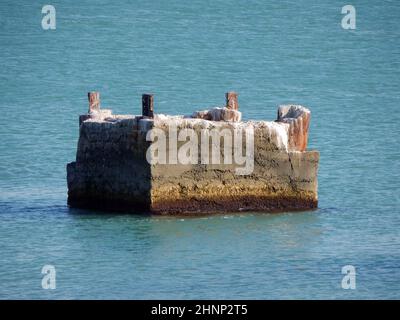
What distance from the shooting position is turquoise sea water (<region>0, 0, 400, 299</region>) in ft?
105

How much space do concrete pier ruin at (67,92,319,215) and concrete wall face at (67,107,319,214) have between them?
0.05 feet

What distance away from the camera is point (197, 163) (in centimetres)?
3469

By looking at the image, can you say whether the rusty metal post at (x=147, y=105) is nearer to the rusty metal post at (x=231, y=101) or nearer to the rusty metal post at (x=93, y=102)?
the rusty metal post at (x=231, y=101)

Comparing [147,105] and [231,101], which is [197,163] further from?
[231,101]

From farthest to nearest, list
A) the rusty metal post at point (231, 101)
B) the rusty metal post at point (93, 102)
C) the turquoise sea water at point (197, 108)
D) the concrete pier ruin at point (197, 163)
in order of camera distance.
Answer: the rusty metal post at point (93, 102) < the rusty metal post at point (231, 101) < the concrete pier ruin at point (197, 163) < the turquoise sea water at point (197, 108)

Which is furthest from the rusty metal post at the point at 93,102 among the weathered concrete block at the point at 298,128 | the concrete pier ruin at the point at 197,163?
the weathered concrete block at the point at 298,128

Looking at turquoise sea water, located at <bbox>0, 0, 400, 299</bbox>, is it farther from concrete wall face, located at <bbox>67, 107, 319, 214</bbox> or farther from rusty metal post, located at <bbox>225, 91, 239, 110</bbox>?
rusty metal post, located at <bbox>225, 91, 239, 110</bbox>

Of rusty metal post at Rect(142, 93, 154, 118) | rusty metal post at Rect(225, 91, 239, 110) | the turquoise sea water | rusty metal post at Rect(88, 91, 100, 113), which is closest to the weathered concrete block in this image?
rusty metal post at Rect(225, 91, 239, 110)

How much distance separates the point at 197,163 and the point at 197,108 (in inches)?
747

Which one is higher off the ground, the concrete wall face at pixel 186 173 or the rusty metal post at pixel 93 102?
the rusty metal post at pixel 93 102

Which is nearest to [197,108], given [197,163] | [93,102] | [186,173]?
[93,102]

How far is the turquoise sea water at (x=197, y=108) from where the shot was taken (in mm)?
32031

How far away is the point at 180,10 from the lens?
73.7 m

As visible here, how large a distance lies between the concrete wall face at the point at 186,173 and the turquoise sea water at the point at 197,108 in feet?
1.11
